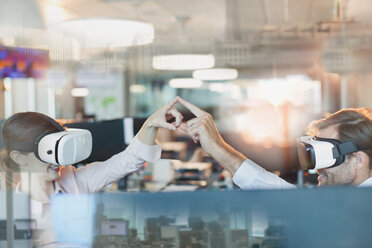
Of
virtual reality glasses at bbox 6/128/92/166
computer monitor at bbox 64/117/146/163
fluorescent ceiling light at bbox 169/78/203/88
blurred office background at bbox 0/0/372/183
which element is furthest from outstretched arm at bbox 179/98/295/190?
fluorescent ceiling light at bbox 169/78/203/88

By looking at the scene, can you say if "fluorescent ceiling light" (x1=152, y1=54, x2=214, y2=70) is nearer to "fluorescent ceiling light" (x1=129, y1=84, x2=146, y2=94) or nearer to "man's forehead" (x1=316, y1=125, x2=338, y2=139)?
"man's forehead" (x1=316, y1=125, x2=338, y2=139)

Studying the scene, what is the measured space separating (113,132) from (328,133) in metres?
1.50

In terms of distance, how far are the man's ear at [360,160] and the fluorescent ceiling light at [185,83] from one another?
868cm

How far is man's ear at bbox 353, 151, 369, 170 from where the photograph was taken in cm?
141

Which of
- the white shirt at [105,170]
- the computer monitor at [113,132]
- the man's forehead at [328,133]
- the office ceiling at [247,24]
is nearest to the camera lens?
the man's forehead at [328,133]

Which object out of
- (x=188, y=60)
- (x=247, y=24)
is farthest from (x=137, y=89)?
(x=188, y=60)

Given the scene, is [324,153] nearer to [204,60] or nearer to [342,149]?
[342,149]

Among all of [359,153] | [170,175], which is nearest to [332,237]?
[359,153]

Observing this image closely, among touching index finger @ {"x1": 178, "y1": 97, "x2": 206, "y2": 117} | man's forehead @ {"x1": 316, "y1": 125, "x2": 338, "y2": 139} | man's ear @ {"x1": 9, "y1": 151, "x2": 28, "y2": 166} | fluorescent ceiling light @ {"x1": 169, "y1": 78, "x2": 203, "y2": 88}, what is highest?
fluorescent ceiling light @ {"x1": 169, "y1": 78, "x2": 203, "y2": 88}

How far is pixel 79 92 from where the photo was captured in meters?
10.4

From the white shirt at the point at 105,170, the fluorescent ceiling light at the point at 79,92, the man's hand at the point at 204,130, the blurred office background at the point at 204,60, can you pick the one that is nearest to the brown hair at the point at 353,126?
the man's hand at the point at 204,130

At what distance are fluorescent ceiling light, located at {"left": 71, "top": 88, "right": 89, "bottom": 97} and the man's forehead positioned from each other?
902 cm

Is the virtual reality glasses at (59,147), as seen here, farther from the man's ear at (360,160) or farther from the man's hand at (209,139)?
the man's ear at (360,160)

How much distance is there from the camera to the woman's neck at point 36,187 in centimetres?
116
